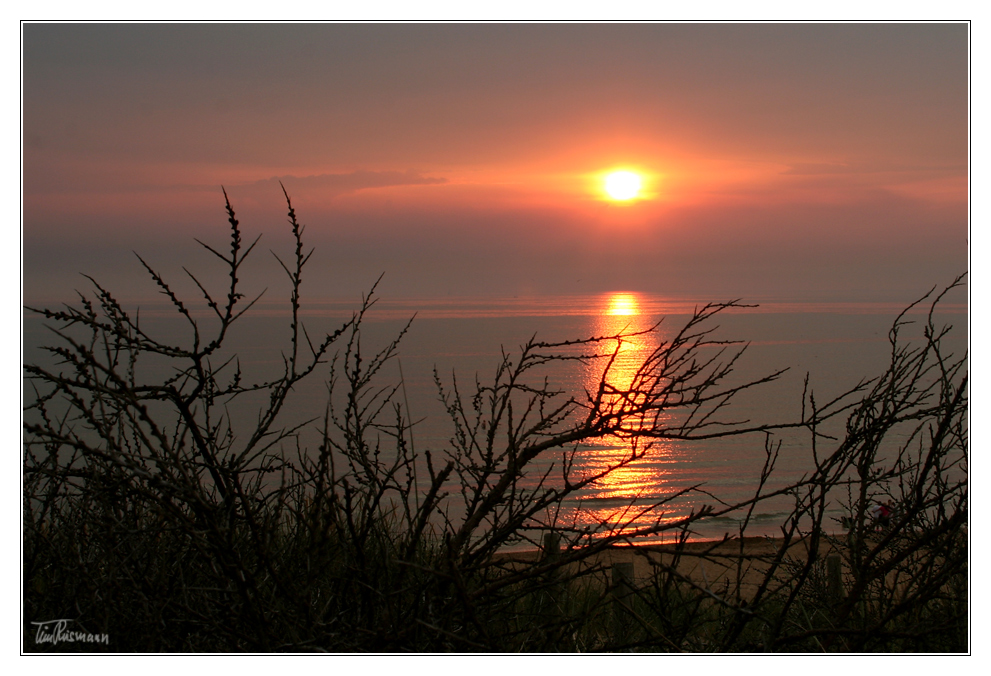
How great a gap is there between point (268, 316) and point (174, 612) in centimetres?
5907

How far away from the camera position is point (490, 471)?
7.09ft

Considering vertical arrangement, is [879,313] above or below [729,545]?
above

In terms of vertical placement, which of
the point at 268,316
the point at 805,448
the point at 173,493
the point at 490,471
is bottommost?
the point at 173,493

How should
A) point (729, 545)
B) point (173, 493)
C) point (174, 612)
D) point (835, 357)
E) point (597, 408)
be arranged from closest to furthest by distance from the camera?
point (173, 493) < point (597, 408) < point (174, 612) < point (729, 545) < point (835, 357)

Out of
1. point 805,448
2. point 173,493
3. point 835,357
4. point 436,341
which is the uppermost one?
point 436,341

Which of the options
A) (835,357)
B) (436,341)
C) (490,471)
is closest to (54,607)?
(490,471)

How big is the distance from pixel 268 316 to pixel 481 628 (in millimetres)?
59764

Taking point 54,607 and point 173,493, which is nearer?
point 173,493

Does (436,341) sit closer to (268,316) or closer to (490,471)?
(268,316)
